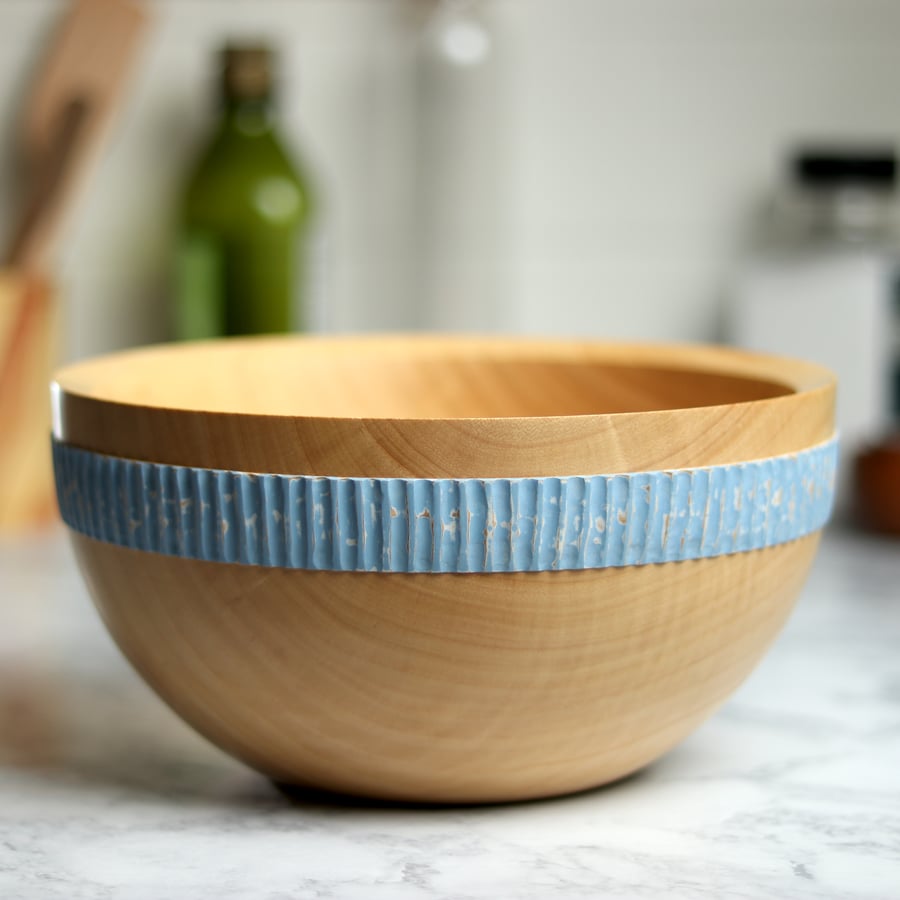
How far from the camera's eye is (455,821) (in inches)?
22.2

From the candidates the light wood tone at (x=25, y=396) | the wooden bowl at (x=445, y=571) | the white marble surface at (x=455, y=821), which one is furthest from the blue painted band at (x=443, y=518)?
the light wood tone at (x=25, y=396)

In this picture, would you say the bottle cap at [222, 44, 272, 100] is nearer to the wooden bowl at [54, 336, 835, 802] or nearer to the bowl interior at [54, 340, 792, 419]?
the bowl interior at [54, 340, 792, 419]

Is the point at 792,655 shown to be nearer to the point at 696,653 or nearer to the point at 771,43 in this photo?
the point at 696,653

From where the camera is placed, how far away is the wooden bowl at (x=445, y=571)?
48cm

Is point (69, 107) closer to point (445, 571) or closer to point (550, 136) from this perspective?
point (550, 136)

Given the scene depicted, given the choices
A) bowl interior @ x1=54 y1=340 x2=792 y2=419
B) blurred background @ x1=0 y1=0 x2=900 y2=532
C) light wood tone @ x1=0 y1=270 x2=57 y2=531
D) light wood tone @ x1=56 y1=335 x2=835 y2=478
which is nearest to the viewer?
light wood tone @ x1=56 y1=335 x2=835 y2=478

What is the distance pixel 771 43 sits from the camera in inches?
55.2

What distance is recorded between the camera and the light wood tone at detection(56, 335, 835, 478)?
477 mm

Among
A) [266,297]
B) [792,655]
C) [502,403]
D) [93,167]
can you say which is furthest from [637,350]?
[93,167]

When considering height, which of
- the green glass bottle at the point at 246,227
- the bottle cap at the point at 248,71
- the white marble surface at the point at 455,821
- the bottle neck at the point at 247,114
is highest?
the bottle cap at the point at 248,71

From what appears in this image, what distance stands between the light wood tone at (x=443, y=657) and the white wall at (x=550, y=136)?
832mm

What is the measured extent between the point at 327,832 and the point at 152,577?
123 millimetres

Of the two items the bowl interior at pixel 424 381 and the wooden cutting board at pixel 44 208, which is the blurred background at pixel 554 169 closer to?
the wooden cutting board at pixel 44 208

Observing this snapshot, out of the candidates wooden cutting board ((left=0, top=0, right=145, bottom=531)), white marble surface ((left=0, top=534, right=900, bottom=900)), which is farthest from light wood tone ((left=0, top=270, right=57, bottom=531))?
white marble surface ((left=0, top=534, right=900, bottom=900))
